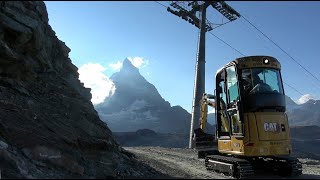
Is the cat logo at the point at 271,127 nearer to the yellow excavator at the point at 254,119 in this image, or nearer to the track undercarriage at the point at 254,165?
the yellow excavator at the point at 254,119

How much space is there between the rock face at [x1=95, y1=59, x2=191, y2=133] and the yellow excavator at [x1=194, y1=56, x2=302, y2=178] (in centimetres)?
9937

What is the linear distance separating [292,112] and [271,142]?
127466 mm

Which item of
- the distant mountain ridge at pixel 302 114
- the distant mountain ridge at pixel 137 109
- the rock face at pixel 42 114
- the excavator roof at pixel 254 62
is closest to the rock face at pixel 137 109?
the distant mountain ridge at pixel 137 109

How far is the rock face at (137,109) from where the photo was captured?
12800cm

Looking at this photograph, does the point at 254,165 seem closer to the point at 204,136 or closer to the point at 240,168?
the point at 240,168

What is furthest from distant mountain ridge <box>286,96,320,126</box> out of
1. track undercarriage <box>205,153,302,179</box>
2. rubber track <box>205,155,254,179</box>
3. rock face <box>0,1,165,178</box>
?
rubber track <box>205,155,254,179</box>

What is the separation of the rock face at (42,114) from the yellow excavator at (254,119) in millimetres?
3558

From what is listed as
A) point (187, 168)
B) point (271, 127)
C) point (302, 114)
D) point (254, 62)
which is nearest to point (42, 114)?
point (187, 168)

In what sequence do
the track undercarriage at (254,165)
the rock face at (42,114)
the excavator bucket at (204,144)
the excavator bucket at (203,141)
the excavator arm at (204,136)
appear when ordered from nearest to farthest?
1. the rock face at (42,114)
2. the track undercarriage at (254,165)
3. the excavator bucket at (204,144)
4. the excavator bucket at (203,141)
5. the excavator arm at (204,136)

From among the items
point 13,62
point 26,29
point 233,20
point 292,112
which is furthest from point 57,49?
point 292,112

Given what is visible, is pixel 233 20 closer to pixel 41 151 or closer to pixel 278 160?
pixel 278 160

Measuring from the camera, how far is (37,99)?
18.1 m

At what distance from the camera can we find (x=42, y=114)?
1602 centimetres

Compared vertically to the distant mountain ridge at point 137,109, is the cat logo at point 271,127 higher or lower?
lower
